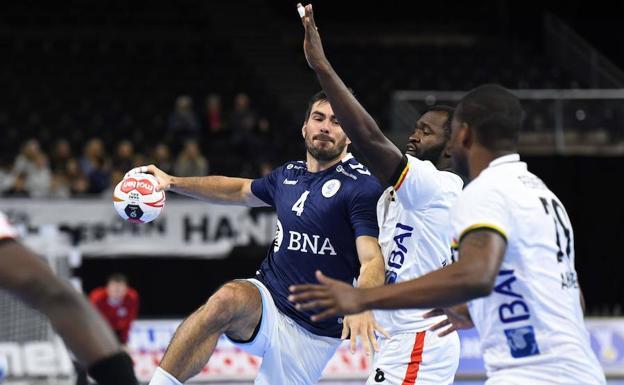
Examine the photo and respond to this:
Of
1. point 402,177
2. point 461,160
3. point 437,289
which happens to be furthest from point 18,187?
point 437,289

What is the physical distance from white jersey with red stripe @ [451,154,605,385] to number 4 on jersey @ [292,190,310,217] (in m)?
2.43

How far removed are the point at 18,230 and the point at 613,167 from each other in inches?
342

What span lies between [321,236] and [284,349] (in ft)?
2.39

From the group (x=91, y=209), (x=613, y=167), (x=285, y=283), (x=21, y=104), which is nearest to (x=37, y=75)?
(x=21, y=104)

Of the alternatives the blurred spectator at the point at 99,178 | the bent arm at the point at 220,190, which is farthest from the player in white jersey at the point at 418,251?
the blurred spectator at the point at 99,178

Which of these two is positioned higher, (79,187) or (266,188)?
(79,187)

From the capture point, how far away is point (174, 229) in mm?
15164

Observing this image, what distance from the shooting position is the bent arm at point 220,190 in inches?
277

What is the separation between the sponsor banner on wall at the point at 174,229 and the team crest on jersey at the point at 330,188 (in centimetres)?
833

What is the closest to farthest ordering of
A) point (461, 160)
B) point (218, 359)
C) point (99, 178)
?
1. point (461, 160)
2. point (218, 359)
3. point (99, 178)

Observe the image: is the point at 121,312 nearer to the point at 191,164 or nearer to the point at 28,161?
the point at 191,164

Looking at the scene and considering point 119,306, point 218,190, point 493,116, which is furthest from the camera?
point 119,306

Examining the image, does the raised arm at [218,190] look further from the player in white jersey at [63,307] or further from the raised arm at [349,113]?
the player in white jersey at [63,307]

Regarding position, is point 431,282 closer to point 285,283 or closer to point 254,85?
point 285,283
